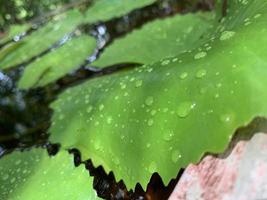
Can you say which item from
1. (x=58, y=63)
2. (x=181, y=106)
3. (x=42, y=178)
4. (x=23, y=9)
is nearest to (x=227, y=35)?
(x=181, y=106)

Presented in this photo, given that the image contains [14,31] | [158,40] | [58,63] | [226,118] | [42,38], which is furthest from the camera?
[14,31]

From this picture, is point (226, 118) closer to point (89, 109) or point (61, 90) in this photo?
point (89, 109)

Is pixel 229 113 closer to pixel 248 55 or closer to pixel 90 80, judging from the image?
pixel 248 55

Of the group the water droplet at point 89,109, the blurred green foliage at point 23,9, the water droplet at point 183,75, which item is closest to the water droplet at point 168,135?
the water droplet at point 183,75

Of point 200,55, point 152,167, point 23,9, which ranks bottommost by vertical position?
point 23,9

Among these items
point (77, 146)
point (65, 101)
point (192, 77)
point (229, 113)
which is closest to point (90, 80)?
point (65, 101)

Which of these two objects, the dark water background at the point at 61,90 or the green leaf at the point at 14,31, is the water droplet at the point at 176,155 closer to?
the dark water background at the point at 61,90

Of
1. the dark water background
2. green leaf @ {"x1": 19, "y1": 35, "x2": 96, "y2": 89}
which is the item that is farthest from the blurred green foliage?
green leaf @ {"x1": 19, "y1": 35, "x2": 96, "y2": 89}
